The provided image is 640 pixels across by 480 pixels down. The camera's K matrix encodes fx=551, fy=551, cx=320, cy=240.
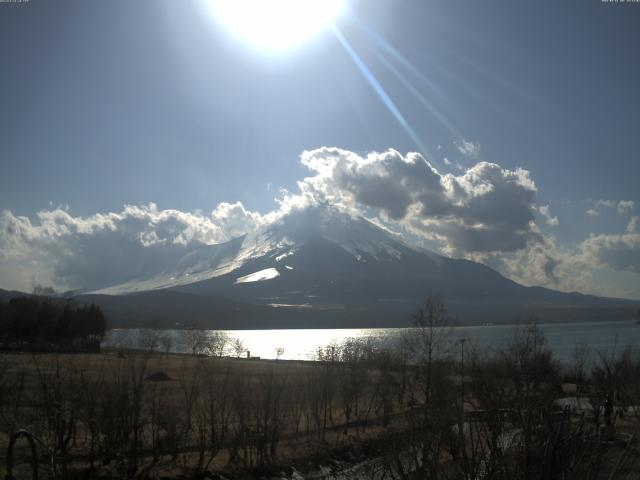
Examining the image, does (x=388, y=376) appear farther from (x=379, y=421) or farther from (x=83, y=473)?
(x=83, y=473)

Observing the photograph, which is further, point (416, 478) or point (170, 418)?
point (170, 418)

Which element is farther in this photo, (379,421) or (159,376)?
(159,376)

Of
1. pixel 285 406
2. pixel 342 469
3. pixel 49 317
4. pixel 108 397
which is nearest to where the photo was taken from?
pixel 108 397

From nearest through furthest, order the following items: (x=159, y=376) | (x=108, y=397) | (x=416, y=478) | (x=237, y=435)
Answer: (x=416, y=478)
(x=108, y=397)
(x=237, y=435)
(x=159, y=376)

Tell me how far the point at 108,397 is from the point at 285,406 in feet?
43.4

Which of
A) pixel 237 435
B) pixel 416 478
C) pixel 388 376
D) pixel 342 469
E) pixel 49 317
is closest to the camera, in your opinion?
pixel 416 478

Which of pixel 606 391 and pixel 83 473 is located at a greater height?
pixel 606 391

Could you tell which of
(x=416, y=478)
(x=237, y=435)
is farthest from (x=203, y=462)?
(x=416, y=478)

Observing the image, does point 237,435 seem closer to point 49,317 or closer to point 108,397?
point 108,397

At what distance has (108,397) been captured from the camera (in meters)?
27.7

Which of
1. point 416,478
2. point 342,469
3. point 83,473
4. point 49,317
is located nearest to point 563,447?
point 416,478

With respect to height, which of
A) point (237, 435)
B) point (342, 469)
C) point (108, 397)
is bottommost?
point (342, 469)

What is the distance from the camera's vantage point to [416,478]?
33.3 ft

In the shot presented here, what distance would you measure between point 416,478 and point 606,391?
33.7 meters
